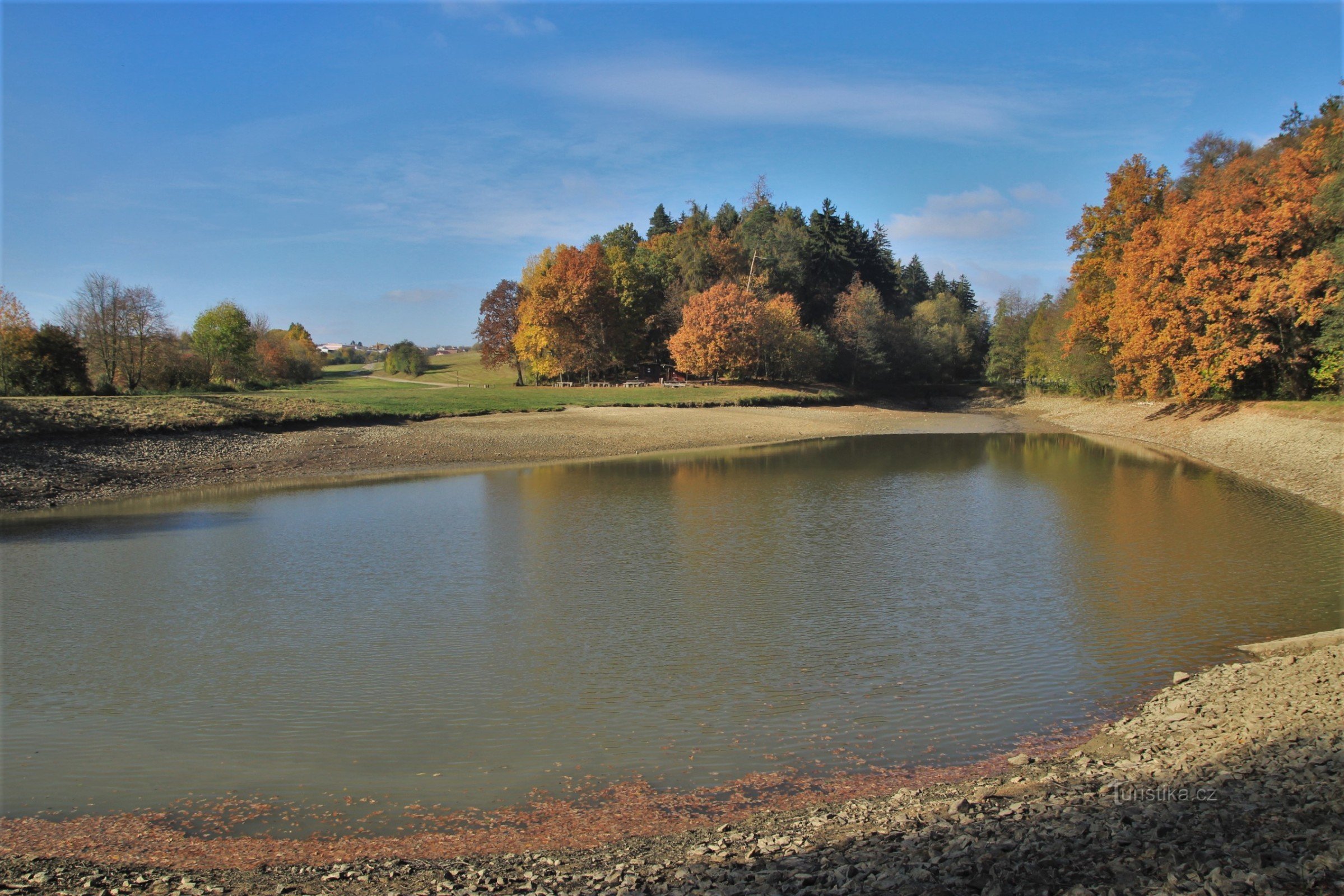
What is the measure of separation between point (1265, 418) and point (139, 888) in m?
38.5

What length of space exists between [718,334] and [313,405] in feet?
119

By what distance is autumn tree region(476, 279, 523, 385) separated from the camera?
245 ft

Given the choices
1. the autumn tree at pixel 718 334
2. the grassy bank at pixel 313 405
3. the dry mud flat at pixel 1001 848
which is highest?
the autumn tree at pixel 718 334

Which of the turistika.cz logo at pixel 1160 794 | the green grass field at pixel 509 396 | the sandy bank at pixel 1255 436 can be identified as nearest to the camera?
the turistika.cz logo at pixel 1160 794

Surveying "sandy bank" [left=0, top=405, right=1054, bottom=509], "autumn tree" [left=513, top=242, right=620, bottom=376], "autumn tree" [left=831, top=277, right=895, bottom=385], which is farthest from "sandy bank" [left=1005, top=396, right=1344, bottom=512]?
"autumn tree" [left=513, top=242, right=620, bottom=376]

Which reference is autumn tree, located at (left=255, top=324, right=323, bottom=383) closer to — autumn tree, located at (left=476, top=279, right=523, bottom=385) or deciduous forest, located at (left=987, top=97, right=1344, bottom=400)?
autumn tree, located at (left=476, top=279, right=523, bottom=385)

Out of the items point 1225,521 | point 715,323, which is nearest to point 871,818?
point 1225,521

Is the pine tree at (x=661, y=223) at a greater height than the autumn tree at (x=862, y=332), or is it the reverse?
the pine tree at (x=661, y=223)

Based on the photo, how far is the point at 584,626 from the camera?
39.0ft

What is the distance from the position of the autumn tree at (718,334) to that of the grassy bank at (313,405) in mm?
2418

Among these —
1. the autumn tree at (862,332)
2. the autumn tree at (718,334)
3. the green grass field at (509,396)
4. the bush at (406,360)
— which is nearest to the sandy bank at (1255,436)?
the green grass field at (509,396)

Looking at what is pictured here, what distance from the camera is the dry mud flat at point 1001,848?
4492 mm

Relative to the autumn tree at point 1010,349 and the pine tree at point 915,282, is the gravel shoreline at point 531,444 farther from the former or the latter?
the pine tree at point 915,282

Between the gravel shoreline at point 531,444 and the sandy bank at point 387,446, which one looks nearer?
the gravel shoreline at point 531,444
